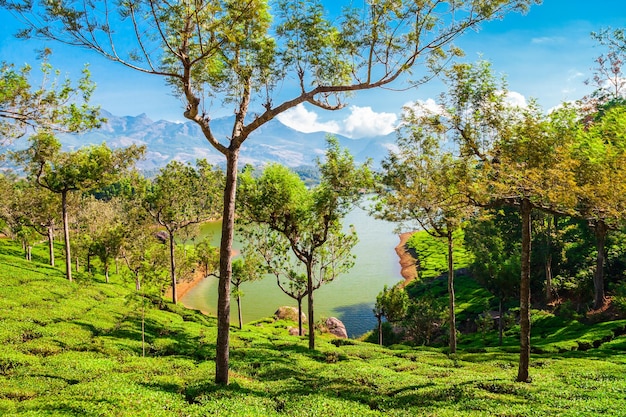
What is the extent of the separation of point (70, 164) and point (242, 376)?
88.7 feet

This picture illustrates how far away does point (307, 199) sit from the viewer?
24938 mm

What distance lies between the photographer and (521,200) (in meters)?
14.8

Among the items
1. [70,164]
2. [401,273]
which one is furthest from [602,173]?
[401,273]

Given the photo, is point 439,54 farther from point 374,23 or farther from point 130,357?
point 130,357

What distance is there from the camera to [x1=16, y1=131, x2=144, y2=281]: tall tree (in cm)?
2997

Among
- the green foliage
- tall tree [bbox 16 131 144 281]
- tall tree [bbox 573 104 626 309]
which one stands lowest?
the green foliage

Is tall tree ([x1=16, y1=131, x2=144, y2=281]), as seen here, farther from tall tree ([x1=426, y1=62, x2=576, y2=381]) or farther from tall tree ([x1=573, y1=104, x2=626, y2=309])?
tall tree ([x1=573, y1=104, x2=626, y2=309])

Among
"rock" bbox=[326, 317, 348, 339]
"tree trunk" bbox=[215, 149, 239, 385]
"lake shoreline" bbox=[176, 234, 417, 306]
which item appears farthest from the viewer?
"lake shoreline" bbox=[176, 234, 417, 306]

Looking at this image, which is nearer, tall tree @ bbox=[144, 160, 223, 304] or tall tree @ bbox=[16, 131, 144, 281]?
tall tree @ bbox=[16, 131, 144, 281]

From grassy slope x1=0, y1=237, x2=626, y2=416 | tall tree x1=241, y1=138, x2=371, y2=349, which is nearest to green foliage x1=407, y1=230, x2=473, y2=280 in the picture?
tall tree x1=241, y1=138, x2=371, y2=349

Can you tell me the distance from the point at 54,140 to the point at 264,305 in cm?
3554

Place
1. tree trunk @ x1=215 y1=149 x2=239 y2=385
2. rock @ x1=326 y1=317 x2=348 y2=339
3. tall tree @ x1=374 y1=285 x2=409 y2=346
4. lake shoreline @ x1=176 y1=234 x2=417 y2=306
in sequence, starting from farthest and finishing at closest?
lake shoreline @ x1=176 y1=234 x2=417 y2=306, rock @ x1=326 y1=317 x2=348 y2=339, tall tree @ x1=374 y1=285 x2=409 y2=346, tree trunk @ x1=215 y1=149 x2=239 y2=385

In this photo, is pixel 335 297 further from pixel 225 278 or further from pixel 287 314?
pixel 225 278

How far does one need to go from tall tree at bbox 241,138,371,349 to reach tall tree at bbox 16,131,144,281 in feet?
52.2
